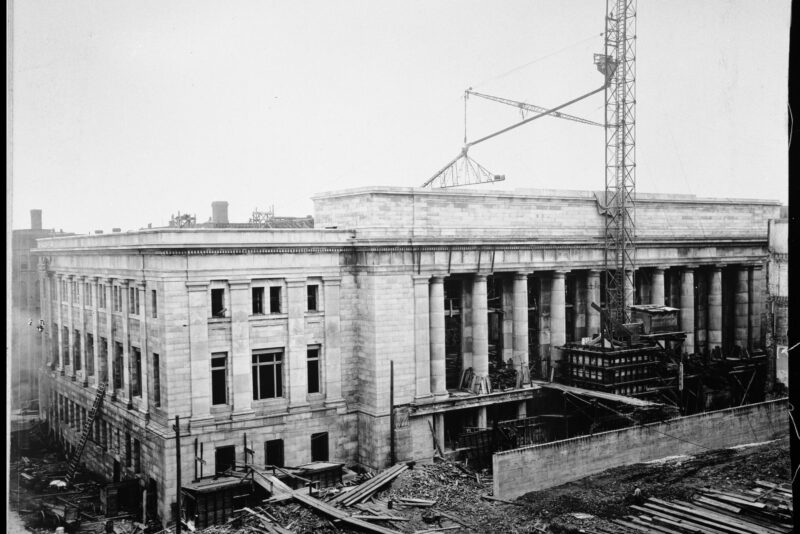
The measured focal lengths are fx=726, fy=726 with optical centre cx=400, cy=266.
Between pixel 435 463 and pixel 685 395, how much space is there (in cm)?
1465

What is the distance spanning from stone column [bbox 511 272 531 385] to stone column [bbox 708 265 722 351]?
12350mm

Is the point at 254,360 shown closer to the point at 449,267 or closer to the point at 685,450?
the point at 449,267

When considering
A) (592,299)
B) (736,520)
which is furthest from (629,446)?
(736,520)

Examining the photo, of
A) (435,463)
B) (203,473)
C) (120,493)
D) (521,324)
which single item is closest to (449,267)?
(521,324)

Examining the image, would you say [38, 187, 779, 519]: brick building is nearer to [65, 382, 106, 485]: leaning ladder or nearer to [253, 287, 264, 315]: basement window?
[253, 287, 264, 315]: basement window

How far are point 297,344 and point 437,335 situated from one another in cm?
667

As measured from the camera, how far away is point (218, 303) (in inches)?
1180

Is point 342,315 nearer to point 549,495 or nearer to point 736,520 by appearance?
point 549,495

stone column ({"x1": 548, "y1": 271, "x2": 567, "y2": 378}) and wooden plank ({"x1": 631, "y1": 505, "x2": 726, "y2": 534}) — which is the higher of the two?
stone column ({"x1": 548, "y1": 271, "x2": 567, "y2": 378})

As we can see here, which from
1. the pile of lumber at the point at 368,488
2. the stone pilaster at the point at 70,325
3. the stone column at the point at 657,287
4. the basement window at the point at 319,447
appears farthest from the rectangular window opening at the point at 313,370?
the stone column at the point at 657,287

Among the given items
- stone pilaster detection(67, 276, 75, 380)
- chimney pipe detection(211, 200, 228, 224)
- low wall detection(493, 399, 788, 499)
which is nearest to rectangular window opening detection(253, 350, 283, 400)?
low wall detection(493, 399, 788, 499)

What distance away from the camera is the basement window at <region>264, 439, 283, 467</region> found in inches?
1200

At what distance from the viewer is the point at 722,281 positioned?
141ft

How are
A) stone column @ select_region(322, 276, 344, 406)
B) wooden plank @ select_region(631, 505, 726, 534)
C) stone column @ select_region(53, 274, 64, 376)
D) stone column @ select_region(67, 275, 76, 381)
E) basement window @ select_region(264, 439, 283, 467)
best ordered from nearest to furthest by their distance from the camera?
wooden plank @ select_region(631, 505, 726, 534), basement window @ select_region(264, 439, 283, 467), stone column @ select_region(322, 276, 344, 406), stone column @ select_region(67, 275, 76, 381), stone column @ select_region(53, 274, 64, 376)
